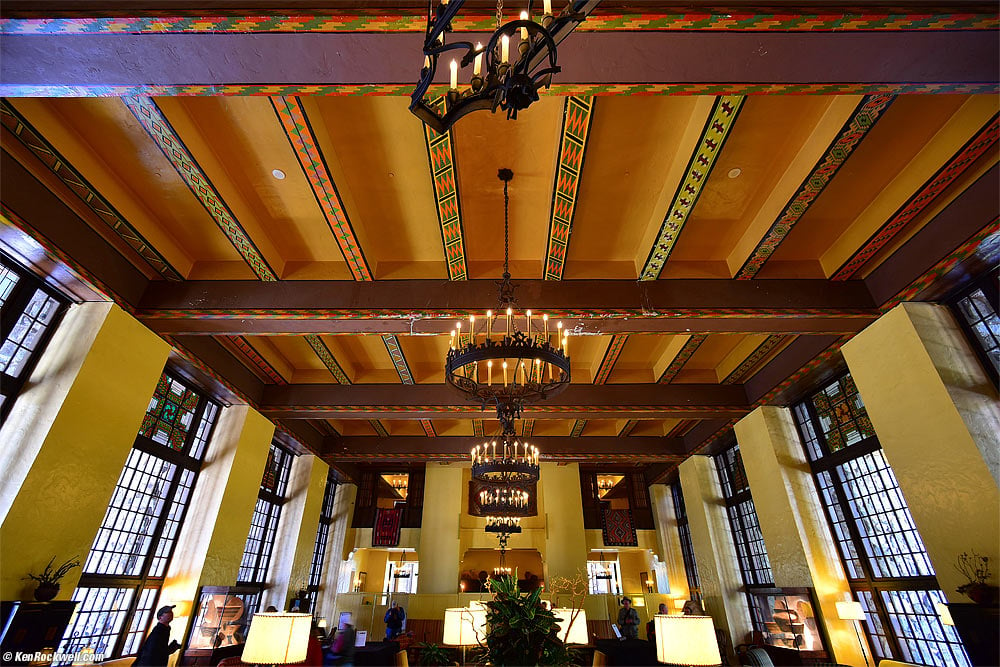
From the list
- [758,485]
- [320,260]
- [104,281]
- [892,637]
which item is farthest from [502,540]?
[104,281]

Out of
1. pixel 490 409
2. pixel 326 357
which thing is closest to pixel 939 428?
pixel 490 409

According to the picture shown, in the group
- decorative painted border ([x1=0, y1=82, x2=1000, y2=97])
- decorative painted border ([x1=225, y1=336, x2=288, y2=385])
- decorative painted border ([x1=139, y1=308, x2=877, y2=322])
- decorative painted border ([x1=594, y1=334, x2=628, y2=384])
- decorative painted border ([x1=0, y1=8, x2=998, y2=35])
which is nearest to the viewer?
decorative painted border ([x1=0, y1=8, x2=998, y2=35])

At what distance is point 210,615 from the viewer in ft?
24.5

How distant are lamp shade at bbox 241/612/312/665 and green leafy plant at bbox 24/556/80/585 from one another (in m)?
3.61

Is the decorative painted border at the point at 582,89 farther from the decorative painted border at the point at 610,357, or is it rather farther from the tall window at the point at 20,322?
the decorative painted border at the point at 610,357

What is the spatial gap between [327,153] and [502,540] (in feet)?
29.9

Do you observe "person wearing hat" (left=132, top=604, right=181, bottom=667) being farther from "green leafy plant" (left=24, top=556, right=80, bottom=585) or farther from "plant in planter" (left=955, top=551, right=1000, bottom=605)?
"plant in planter" (left=955, top=551, right=1000, bottom=605)

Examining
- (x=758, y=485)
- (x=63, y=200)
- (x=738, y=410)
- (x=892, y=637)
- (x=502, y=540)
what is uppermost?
(x=63, y=200)

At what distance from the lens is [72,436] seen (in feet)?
17.0

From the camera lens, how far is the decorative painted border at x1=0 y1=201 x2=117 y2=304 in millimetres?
4343

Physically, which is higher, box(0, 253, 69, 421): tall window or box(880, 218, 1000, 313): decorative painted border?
box(880, 218, 1000, 313): decorative painted border

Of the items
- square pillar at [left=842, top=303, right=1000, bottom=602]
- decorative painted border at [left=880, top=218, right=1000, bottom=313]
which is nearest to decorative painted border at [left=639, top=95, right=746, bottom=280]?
decorative painted border at [left=880, top=218, right=1000, bottom=313]

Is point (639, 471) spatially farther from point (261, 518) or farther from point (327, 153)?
point (327, 153)

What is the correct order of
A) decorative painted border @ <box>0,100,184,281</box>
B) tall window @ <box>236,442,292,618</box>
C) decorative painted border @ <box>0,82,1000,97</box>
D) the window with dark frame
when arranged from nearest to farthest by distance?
decorative painted border @ <box>0,82,1000,97</box>
decorative painted border @ <box>0,100,184,281</box>
the window with dark frame
tall window @ <box>236,442,292,618</box>
